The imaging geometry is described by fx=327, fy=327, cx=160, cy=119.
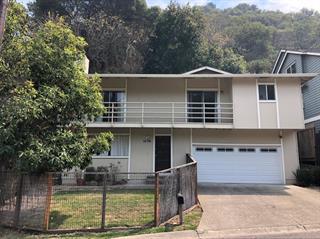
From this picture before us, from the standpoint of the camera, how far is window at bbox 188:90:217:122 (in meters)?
18.2

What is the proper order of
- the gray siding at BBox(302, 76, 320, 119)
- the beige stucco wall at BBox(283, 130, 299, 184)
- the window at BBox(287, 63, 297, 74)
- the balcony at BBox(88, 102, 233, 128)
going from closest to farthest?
1. the balcony at BBox(88, 102, 233, 128)
2. the beige stucco wall at BBox(283, 130, 299, 184)
3. the gray siding at BBox(302, 76, 320, 119)
4. the window at BBox(287, 63, 297, 74)

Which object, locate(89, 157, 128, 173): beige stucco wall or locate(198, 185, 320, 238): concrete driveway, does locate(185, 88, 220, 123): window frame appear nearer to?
locate(89, 157, 128, 173): beige stucco wall

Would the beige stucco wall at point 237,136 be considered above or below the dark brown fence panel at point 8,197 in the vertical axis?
above

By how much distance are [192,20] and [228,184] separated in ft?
71.7

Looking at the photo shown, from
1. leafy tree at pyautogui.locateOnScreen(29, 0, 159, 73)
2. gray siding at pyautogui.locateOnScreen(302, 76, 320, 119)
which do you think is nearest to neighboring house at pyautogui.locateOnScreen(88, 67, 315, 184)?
gray siding at pyautogui.locateOnScreen(302, 76, 320, 119)

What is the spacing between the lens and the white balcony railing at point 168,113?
59.0 feet

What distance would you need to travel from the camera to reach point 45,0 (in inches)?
1287

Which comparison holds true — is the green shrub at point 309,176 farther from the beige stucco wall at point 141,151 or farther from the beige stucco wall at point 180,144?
the beige stucco wall at point 141,151

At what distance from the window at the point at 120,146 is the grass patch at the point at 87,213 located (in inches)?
308

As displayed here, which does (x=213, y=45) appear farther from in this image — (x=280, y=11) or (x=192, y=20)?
(x=280, y=11)

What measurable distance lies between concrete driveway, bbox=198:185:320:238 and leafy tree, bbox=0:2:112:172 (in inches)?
168

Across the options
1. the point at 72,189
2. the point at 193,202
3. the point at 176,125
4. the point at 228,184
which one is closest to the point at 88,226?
the point at 72,189

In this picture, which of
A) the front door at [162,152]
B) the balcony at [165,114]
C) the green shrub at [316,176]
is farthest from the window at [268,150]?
the front door at [162,152]

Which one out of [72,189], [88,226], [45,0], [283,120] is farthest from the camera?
[45,0]
